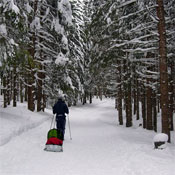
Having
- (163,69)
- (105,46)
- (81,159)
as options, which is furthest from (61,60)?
(81,159)

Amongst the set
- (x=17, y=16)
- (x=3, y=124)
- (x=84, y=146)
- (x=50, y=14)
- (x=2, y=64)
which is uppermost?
(x=50, y=14)

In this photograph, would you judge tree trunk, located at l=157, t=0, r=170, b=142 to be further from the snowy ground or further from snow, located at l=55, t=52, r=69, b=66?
snow, located at l=55, t=52, r=69, b=66

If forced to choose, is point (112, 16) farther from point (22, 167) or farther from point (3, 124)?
point (22, 167)

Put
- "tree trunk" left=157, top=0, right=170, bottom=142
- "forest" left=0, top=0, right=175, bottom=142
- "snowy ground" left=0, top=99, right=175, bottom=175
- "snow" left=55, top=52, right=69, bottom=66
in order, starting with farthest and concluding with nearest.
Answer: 1. "snow" left=55, top=52, right=69, bottom=66
2. "forest" left=0, top=0, right=175, bottom=142
3. "tree trunk" left=157, top=0, right=170, bottom=142
4. "snowy ground" left=0, top=99, right=175, bottom=175

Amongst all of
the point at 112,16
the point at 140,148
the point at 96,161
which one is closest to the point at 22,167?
the point at 96,161

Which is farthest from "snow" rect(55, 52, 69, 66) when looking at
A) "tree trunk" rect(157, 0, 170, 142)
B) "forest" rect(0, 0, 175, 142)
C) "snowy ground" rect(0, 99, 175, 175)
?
"tree trunk" rect(157, 0, 170, 142)

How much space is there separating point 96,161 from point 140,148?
2306 millimetres

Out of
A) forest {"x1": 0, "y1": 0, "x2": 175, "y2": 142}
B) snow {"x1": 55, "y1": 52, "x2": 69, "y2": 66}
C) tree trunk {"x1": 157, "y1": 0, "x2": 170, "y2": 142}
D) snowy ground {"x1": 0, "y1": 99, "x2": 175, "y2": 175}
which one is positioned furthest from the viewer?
snow {"x1": 55, "y1": 52, "x2": 69, "y2": 66}

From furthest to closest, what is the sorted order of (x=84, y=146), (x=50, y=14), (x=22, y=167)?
(x=50, y=14)
(x=84, y=146)
(x=22, y=167)

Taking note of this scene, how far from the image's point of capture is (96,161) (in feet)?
22.9

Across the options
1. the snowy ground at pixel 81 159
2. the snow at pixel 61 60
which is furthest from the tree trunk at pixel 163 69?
the snow at pixel 61 60

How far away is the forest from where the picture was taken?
9.77 m

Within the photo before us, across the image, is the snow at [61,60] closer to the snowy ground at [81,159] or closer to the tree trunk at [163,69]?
the snowy ground at [81,159]

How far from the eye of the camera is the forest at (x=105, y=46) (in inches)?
385
